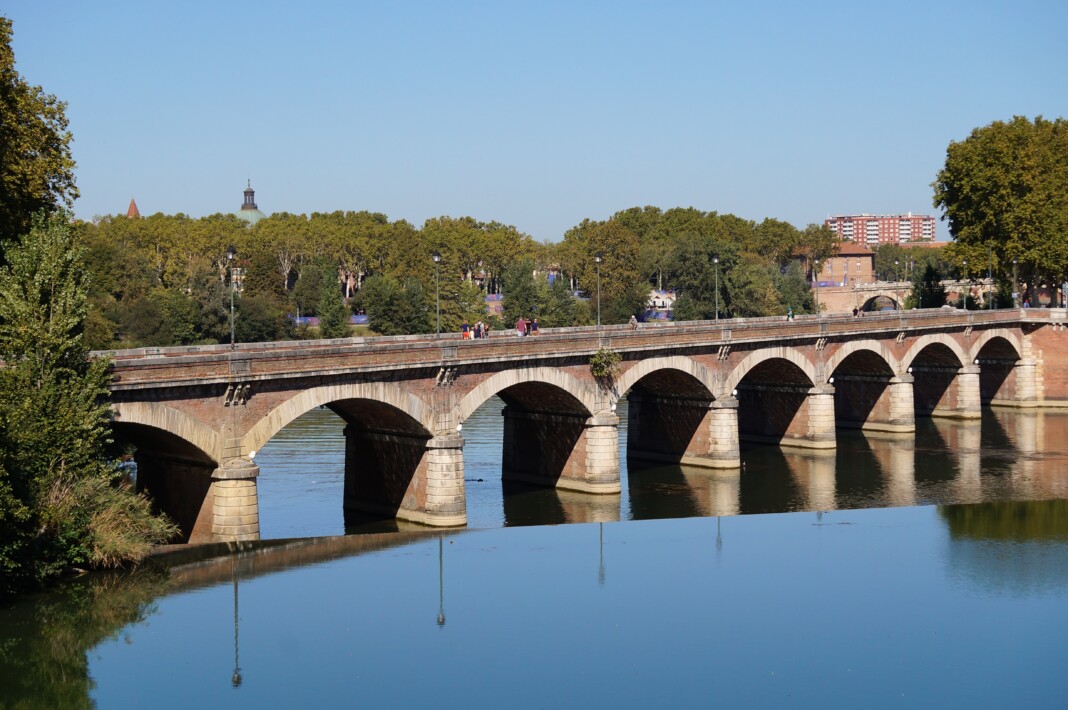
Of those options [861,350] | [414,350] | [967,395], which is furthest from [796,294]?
[414,350]

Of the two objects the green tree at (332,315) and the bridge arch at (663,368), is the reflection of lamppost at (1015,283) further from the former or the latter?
the green tree at (332,315)

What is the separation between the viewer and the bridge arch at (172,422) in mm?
39062

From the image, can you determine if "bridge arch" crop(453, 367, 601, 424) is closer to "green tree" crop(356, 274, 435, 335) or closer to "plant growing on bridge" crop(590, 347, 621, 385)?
"plant growing on bridge" crop(590, 347, 621, 385)

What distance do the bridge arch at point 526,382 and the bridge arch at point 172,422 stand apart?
35.8 feet

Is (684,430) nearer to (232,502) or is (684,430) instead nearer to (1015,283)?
(232,502)

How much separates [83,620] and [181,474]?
34.6 ft

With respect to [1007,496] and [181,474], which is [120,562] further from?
[1007,496]

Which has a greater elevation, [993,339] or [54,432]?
[993,339]

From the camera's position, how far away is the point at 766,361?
233 ft

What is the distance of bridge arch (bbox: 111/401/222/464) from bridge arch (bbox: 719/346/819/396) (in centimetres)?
3051

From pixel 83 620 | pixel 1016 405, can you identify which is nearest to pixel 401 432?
pixel 83 620

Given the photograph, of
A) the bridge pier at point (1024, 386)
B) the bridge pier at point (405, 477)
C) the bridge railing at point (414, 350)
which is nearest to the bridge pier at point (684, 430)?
the bridge railing at point (414, 350)

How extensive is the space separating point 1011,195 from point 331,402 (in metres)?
69.3

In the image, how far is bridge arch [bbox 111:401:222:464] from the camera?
128ft
